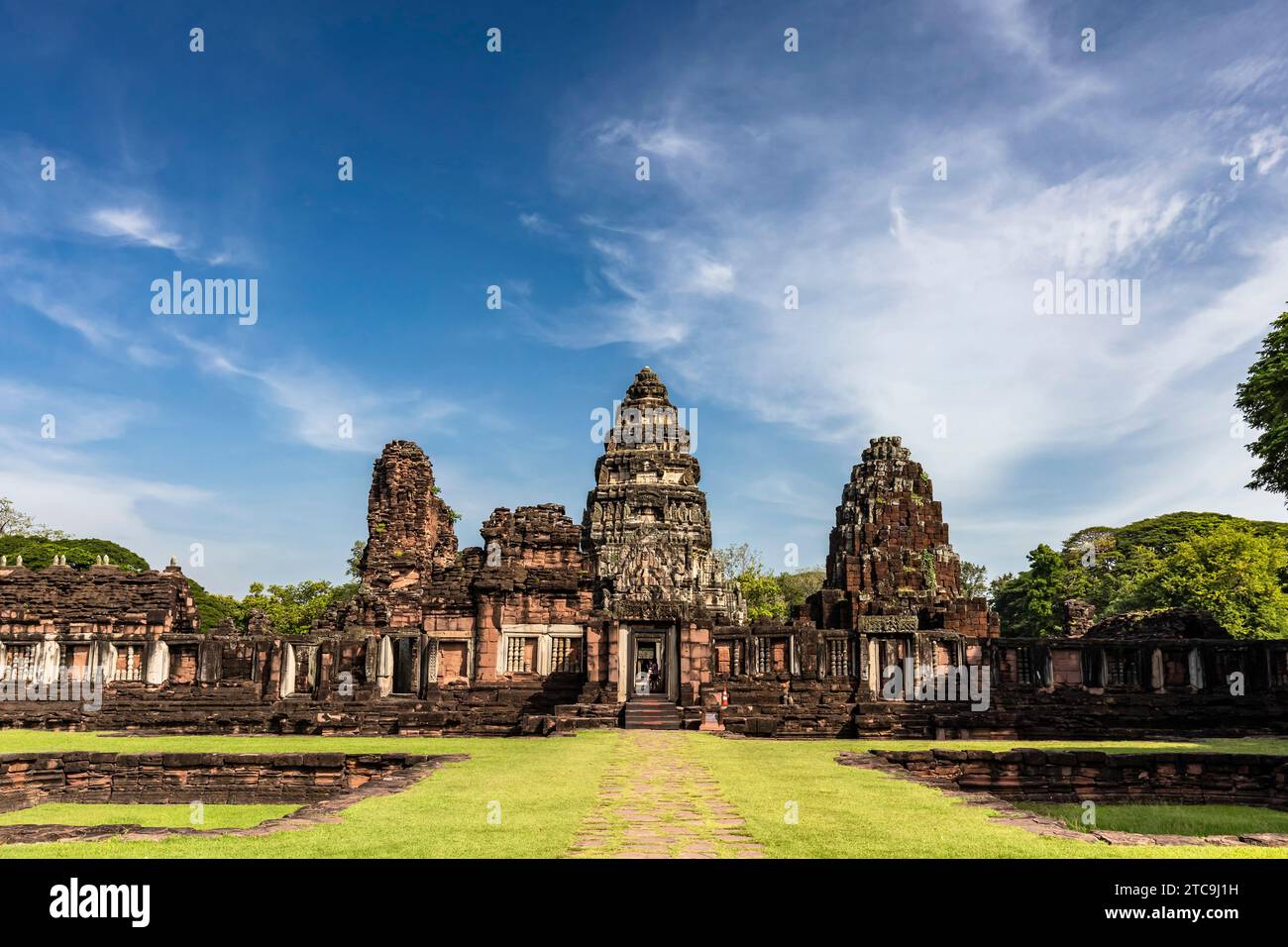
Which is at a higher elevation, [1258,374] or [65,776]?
[1258,374]

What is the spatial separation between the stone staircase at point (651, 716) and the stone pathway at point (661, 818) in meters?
7.25

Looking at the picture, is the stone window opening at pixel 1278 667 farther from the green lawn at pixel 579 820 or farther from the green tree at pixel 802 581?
the green tree at pixel 802 581

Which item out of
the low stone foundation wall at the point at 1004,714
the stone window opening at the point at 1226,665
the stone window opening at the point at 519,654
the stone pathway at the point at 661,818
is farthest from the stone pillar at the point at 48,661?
the stone window opening at the point at 1226,665

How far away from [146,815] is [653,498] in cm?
4043

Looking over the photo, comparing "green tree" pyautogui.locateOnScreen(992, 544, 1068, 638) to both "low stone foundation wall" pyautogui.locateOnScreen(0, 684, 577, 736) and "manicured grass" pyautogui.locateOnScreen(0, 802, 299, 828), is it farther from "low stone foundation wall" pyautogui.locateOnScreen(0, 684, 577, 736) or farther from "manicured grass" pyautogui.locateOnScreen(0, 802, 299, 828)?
"manicured grass" pyautogui.locateOnScreen(0, 802, 299, 828)

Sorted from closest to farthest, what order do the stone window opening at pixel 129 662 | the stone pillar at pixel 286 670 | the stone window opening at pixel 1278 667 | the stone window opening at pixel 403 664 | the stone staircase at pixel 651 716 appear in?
the stone staircase at pixel 651 716, the stone window opening at pixel 1278 667, the stone window opening at pixel 403 664, the stone pillar at pixel 286 670, the stone window opening at pixel 129 662

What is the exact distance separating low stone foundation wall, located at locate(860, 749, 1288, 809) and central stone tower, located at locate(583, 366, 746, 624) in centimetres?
2814

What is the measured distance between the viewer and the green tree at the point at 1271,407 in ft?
84.5

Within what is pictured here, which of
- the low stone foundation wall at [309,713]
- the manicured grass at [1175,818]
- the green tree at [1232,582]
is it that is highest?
the green tree at [1232,582]

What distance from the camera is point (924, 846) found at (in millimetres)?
7488

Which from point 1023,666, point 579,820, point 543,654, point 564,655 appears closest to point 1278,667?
point 1023,666
